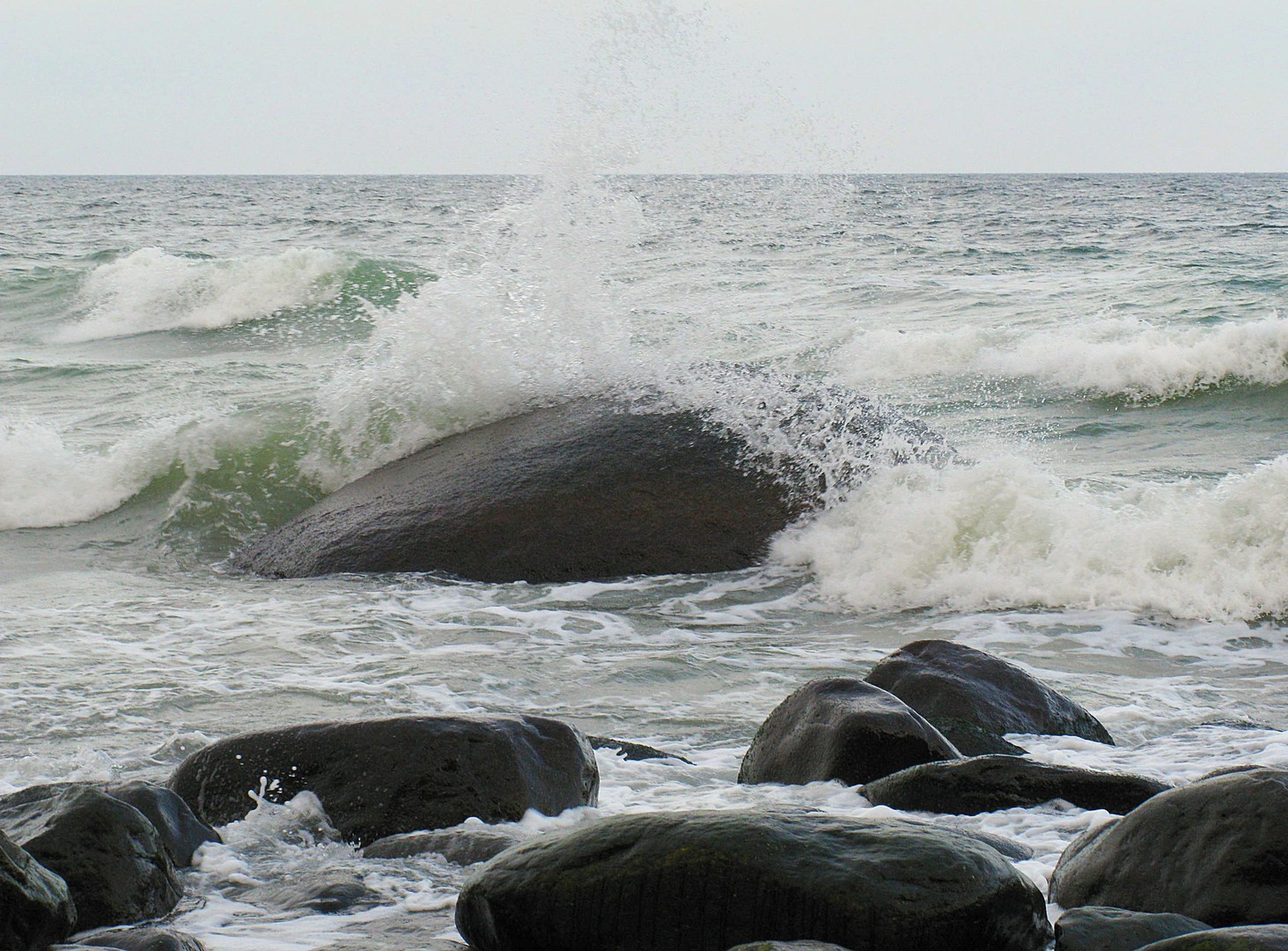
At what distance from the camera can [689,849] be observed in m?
2.29

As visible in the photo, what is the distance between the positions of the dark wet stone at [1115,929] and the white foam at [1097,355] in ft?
29.3

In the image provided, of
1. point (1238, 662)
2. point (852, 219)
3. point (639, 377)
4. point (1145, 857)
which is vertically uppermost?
point (852, 219)

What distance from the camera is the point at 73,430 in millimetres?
9266

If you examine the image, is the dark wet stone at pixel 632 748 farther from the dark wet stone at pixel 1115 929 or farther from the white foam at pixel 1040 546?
the white foam at pixel 1040 546

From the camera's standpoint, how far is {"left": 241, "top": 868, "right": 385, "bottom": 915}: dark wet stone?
8.60 ft

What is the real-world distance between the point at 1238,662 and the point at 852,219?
24.5 meters

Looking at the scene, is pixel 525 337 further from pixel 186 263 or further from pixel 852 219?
pixel 852 219

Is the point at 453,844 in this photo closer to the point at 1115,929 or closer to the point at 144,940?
the point at 144,940

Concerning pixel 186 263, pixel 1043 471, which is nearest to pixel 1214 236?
pixel 186 263

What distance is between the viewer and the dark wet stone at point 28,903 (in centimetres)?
221

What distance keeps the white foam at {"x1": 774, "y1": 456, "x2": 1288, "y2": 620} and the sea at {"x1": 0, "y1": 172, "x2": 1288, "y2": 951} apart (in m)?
0.02

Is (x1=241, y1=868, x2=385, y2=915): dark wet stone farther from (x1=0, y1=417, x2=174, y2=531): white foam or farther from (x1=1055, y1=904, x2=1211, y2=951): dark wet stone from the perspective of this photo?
(x1=0, y1=417, x2=174, y2=531): white foam

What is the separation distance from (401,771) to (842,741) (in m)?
1.11

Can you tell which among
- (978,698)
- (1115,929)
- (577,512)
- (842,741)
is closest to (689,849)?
(1115,929)
